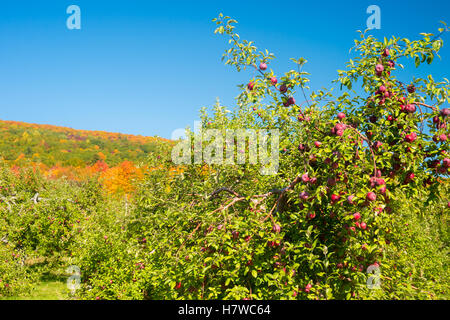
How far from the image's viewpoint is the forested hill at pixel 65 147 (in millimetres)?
57656

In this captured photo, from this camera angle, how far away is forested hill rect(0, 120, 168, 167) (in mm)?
57656

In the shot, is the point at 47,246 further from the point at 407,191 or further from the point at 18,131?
the point at 18,131

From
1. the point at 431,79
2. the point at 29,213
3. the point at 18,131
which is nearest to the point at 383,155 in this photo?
the point at 431,79

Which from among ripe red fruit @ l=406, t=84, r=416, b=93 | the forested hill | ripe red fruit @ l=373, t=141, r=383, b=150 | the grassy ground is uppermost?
the forested hill

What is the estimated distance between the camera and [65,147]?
68.7 meters

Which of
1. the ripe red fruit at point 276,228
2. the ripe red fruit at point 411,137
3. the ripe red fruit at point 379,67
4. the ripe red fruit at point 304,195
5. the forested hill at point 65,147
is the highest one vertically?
the forested hill at point 65,147

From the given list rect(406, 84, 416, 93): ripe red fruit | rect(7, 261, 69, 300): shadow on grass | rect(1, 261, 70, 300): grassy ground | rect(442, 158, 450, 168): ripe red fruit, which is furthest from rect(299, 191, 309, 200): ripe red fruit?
rect(7, 261, 69, 300): shadow on grass

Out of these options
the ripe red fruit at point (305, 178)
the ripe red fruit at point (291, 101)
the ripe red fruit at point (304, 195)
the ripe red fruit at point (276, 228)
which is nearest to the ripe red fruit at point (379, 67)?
the ripe red fruit at point (291, 101)

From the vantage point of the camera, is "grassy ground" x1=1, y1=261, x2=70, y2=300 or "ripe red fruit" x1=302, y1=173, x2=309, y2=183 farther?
"grassy ground" x1=1, y1=261, x2=70, y2=300

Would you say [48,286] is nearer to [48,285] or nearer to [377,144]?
[48,285]

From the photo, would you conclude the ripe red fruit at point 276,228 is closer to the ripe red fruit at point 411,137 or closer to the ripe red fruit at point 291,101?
the ripe red fruit at point 291,101

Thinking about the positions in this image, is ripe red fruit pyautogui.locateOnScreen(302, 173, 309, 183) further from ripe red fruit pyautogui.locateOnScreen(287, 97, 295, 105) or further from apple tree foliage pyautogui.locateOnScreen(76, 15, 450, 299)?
ripe red fruit pyautogui.locateOnScreen(287, 97, 295, 105)

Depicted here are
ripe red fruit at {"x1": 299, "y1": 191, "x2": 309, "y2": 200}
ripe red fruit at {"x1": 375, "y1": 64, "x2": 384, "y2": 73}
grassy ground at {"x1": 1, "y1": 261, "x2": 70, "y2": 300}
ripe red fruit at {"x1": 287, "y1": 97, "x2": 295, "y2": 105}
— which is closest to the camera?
ripe red fruit at {"x1": 299, "y1": 191, "x2": 309, "y2": 200}

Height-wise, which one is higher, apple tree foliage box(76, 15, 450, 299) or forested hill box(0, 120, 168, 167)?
forested hill box(0, 120, 168, 167)
